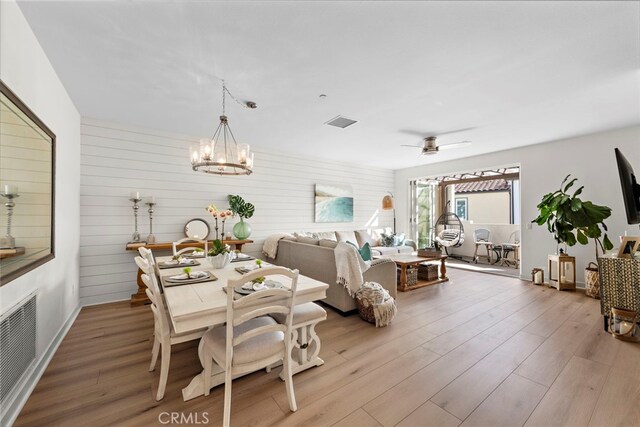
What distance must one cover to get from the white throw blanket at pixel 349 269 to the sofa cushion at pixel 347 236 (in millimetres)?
2539

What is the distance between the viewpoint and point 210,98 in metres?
3.09

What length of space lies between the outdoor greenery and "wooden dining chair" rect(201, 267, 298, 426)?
4.57m

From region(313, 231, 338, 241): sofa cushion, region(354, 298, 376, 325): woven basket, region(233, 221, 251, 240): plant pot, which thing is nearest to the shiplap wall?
region(233, 221, 251, 240): plant pot

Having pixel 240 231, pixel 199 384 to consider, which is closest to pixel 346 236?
pixel 240 231

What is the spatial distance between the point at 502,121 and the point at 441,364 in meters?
3.43

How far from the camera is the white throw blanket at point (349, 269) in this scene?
A: 10.8 ft

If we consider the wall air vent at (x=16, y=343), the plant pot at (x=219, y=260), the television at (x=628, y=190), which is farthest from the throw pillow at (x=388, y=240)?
the wall air vent at (x=16, y=343)

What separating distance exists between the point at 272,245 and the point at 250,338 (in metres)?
3.32

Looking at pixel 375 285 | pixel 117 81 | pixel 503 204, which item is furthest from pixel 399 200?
pixel 117 81

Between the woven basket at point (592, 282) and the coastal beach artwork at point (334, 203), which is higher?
the coastal beach artwork at point (334, 203)

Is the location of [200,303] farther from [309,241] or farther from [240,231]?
[240,231]

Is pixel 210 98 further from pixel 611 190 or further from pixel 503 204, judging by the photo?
pixel 503 204

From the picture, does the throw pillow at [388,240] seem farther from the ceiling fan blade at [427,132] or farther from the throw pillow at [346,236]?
the ceiling fan blade at [427,132]

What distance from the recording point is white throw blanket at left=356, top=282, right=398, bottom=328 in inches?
120
